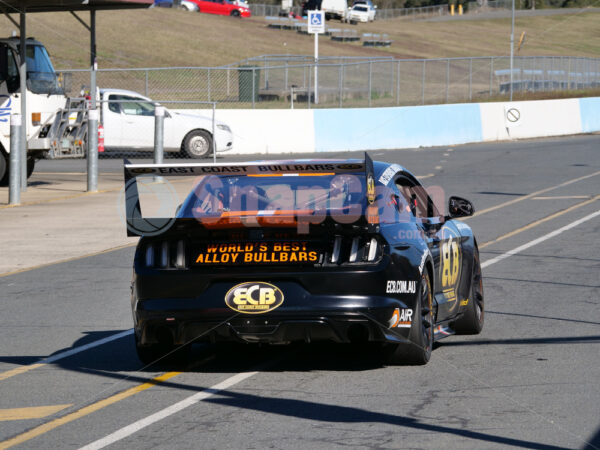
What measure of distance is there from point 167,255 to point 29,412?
1.34 meters

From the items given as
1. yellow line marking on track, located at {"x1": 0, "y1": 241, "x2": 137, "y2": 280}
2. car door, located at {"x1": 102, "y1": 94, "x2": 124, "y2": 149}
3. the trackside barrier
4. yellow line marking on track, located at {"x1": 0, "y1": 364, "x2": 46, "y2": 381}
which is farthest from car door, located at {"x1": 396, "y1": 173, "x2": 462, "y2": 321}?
the trackside barrier

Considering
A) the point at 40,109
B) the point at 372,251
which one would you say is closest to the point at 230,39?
the point at 40,109

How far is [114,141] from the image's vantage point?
30.5 meters

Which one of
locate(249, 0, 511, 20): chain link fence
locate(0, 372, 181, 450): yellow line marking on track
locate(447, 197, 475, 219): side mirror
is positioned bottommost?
locate(0, 372, 181, 450): yellow line marking on track

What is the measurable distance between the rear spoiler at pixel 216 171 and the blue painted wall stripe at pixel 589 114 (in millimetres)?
36316

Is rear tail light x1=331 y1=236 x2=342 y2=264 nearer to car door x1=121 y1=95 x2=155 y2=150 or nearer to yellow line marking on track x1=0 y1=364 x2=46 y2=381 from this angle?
yellow line marking on track x1=0 y1=364 x2=46 y2=381

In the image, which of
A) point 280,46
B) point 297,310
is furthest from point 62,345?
point 280,46

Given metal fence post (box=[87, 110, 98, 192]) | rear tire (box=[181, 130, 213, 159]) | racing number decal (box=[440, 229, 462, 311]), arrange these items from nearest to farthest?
racing number decal (box=[440, 229, 462, 311]) < metal fence post (box=[87, 110, 98, 192]) < rear tire (box=[181, 130, 213, 159])

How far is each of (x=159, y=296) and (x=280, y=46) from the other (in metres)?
66.5

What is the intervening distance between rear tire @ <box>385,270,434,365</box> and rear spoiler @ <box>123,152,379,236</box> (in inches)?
25.7

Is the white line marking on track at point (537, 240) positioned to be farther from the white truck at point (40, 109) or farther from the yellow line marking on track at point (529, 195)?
the white truck at point (40, 109)

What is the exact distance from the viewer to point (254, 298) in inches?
278

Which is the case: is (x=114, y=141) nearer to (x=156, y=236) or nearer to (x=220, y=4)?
Answer: (x=156, y=236)

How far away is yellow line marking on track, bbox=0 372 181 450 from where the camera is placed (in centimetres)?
596
